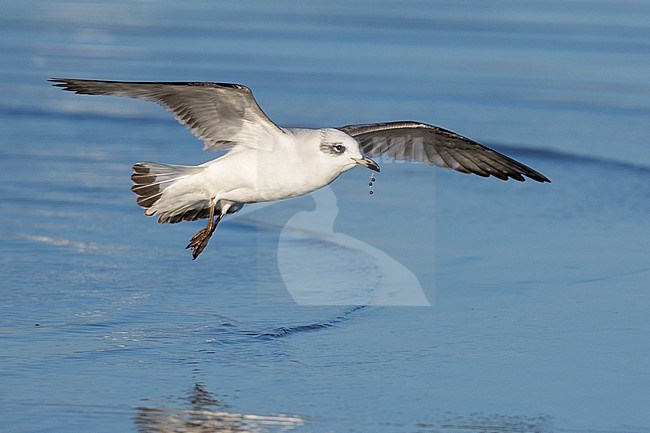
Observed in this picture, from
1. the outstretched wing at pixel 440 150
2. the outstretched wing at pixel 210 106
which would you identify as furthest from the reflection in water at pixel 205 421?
the outstretched wing at pixel 440 150

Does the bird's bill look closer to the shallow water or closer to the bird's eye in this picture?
the bird's eye

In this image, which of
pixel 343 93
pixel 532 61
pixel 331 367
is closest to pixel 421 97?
pixel 343 93

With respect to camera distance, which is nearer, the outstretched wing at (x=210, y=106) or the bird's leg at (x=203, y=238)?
the outstretched wing at (x=210, y=106)

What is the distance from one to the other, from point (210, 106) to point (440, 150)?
1.76 m

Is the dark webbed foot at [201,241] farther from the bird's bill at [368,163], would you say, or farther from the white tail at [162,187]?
the bird's bill at [368,163]

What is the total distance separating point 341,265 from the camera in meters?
8.85

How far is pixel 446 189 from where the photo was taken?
35.0 ft

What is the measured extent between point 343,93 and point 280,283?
19.1 ft

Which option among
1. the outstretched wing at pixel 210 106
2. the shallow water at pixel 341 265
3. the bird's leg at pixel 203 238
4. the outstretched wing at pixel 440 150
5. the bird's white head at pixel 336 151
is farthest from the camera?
the outstretched wing at pixel 440 150

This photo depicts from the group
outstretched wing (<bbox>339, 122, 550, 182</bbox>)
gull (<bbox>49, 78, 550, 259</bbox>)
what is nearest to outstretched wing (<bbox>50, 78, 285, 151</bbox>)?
gull (<bbox>49, 78, 550, 259</bbox>)

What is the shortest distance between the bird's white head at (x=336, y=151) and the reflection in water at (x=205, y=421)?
1.60 m

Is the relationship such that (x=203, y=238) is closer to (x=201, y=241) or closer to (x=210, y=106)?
(x=201, y=241)

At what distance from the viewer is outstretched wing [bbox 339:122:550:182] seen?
8312 millimetres

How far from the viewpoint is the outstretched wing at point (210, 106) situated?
700cm
